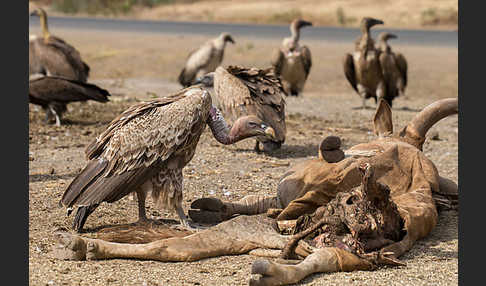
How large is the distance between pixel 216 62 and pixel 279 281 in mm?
12151

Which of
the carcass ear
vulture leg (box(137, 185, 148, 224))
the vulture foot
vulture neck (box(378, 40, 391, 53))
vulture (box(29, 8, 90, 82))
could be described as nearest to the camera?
the vulture foot

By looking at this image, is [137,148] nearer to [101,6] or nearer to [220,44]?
[220,44]

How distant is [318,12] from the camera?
44719mm

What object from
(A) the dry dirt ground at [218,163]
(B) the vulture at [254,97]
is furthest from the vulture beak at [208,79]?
(A) the dry dirt ground at [218,163]

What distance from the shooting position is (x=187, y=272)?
5.05 m

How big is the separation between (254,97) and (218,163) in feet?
3.37

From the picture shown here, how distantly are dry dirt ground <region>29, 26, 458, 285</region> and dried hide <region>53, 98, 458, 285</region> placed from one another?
0.30ft

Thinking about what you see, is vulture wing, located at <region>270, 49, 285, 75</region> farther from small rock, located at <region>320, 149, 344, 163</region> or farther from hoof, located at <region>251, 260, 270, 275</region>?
hoof, located at <region>251, 260, 270, 275</region>

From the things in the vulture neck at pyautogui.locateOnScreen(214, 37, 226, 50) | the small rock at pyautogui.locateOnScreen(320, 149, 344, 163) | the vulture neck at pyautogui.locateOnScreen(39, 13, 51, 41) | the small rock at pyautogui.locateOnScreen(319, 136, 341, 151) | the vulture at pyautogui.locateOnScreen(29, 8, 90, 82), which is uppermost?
the vulture neck at pyautogui.locateOnScreen(39, 13, 51, 41)

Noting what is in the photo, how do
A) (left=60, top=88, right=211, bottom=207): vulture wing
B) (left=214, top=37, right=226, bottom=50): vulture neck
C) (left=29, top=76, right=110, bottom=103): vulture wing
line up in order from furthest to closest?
(left=214, top=37, right=226, bottom=50): vulture neck
(left=29, top=76, right=110, bottom=103): vulture wing
(left=60, top=88, right=211, bottom=207): vulture wing

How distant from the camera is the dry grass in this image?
39.7 metres

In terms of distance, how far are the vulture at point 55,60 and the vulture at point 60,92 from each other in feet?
7.16

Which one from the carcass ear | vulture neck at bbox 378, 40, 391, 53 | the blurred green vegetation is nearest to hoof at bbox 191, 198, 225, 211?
the carcass ear

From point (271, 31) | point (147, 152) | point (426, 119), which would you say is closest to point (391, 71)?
point (426, 119)
